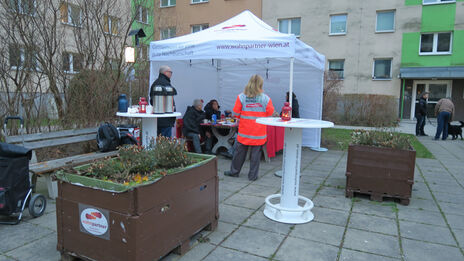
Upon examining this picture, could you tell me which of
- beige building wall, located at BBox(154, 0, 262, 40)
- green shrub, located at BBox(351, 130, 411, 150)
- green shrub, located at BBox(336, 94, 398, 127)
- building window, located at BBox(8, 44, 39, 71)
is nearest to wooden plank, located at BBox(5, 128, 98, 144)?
building window, located at BBox(8, 44, 39, 71)

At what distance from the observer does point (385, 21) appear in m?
18.3

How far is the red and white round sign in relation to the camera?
2.41 metres

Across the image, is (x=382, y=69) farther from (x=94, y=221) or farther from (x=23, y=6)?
(x=94, y=221)

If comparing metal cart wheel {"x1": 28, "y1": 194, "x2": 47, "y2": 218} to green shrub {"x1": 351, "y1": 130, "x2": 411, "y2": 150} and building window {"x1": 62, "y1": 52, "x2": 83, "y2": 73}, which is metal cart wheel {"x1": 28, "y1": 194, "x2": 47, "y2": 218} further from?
building window {"x1": 62, "y1": 52, "x2": 83, "y2": 73}

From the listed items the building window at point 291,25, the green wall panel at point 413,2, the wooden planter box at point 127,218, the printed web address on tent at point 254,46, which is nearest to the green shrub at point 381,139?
the printed web address on tent at point 254,46

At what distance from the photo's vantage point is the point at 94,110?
6984 mm

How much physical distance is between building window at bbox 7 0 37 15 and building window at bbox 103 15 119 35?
5.79ft

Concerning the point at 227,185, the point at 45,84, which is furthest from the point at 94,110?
the point at 227,185

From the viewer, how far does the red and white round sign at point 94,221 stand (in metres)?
2.41

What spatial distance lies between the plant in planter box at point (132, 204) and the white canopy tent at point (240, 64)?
3.09 m

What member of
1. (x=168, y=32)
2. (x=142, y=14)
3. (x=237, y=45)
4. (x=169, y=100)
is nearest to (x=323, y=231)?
(x=169, y=100)

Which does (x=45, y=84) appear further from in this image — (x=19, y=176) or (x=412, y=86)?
(x=412, y=86)

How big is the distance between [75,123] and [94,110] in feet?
1.67

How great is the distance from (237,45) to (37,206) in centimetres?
387
